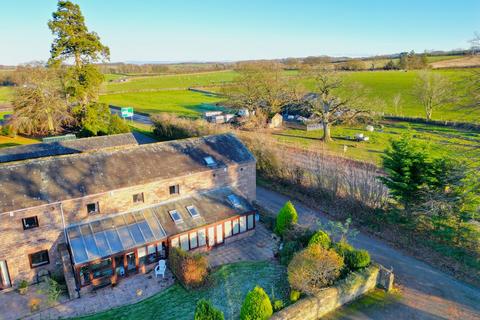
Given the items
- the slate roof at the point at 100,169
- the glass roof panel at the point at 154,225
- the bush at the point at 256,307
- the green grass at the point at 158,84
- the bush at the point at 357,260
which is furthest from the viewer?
the green grass at the point at 158,84

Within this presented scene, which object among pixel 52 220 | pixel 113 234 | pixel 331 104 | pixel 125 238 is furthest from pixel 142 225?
pixel 331 104

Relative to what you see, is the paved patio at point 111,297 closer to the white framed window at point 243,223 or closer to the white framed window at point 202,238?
the white framed window at point 202,238

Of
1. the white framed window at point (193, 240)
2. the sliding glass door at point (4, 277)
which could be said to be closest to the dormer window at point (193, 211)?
the white framed window at point (193, 240)

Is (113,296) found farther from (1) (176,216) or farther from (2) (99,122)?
(2) (99,122)

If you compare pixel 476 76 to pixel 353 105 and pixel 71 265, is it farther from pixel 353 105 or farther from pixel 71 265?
pixel 353 105

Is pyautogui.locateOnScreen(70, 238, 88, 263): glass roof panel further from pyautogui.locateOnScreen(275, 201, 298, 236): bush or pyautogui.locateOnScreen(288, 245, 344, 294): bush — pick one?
pyautogui.locateOnScreen(275, 201, 298, 236): bush

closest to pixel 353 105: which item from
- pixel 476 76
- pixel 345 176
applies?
pixel 345 176
